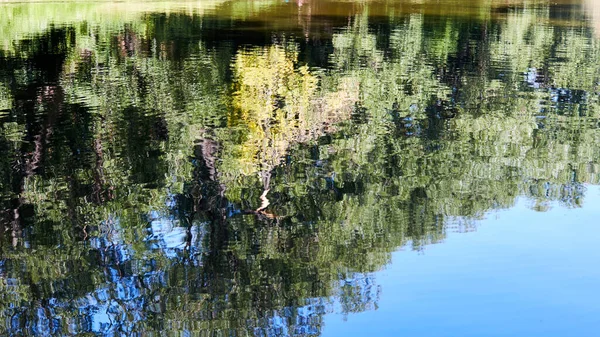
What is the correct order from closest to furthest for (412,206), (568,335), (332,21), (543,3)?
(568,335) < (412,206) < (332,21) < (543,3)

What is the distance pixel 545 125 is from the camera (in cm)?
1283

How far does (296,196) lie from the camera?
9.16 meters

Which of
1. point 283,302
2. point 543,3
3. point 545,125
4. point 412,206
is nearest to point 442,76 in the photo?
point 545,125

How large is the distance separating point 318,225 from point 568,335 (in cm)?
314

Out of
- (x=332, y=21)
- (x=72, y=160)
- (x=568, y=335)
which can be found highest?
(x=332, y=21)

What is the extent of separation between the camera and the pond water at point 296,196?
646 centimetres

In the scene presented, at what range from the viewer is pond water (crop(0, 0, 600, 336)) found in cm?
646

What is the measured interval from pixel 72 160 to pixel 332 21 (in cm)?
2082

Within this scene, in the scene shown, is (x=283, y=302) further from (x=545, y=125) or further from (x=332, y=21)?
(x=332, y=21)

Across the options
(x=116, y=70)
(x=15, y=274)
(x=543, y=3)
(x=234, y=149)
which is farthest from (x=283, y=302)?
(x=543, y=3)

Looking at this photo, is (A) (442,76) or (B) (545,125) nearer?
(B) (545,125)

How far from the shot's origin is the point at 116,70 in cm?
1720

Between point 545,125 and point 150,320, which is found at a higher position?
point 545,125

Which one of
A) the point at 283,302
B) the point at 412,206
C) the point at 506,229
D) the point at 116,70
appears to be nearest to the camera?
the point at 283,302
